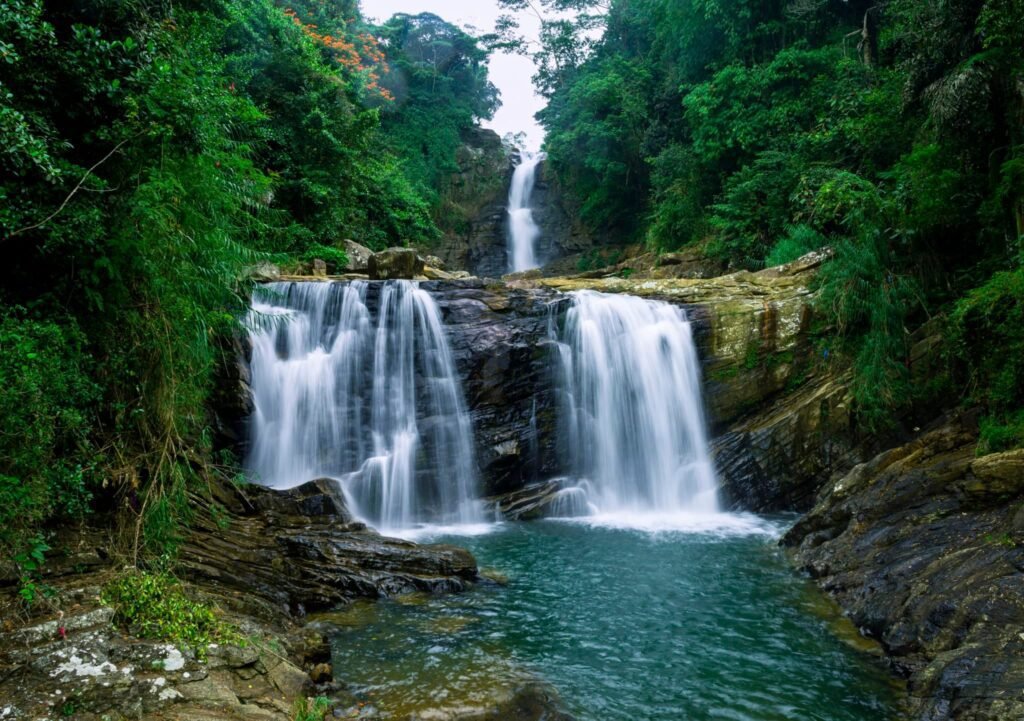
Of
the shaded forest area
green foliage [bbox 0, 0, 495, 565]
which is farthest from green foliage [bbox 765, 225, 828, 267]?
green foliage [bbox 0, 0, 495, 565]

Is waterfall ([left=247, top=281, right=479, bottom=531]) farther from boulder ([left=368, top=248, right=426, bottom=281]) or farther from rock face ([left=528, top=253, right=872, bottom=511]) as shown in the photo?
rock face ([left=528, top=253, right=872, bottom=511])

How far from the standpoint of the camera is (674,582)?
8.00 m

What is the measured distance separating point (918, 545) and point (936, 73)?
297 inches

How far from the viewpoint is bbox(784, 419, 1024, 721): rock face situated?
15.3 feet

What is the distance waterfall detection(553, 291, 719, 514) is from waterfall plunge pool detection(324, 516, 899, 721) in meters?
3.39

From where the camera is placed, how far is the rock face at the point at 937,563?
4.66 metres

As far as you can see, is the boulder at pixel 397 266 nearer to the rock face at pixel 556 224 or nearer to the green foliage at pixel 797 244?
the green foliage at pixel 797 244

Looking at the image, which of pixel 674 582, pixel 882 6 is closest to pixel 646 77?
pixel 882 6

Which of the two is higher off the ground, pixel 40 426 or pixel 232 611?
pixel 40 426

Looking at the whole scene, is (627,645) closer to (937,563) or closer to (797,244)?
(937,563)

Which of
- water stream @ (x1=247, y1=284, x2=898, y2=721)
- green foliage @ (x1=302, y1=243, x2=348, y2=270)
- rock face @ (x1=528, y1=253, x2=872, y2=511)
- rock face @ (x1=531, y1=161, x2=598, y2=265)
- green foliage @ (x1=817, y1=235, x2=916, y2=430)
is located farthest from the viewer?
rock face @ (x1=531, y1=161, x2=598, y2=265)

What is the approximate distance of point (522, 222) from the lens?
31484 millimetres

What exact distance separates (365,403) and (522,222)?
815 inches

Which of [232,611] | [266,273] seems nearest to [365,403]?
[266,273]
